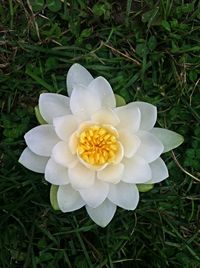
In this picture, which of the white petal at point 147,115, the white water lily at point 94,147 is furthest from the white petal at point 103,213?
the white petal at point 147,115

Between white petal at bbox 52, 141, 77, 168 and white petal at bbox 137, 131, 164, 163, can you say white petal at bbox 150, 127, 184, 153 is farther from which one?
white petal at bbox 52, 141, 77, 168

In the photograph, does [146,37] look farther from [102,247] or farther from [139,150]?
[102,247]

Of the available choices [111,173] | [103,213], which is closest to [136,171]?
[111,173]

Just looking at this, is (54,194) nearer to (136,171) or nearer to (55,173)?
(55,173)

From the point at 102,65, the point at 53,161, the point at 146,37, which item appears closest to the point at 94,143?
the point at 53,161

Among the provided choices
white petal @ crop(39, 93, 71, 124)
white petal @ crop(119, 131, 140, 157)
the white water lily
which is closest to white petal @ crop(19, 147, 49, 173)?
the white water lily

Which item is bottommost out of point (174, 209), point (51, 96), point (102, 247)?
point (102, 247)

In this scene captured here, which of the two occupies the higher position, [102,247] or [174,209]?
[174,209]
